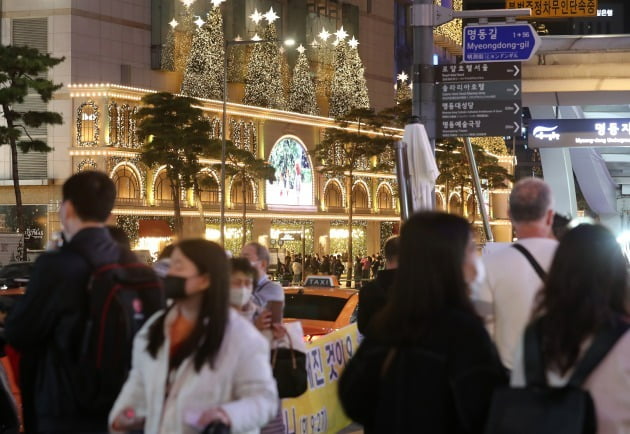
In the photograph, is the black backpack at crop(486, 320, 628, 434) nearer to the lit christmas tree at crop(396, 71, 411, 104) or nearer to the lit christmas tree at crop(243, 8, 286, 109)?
the lit christmas tree at crop(243, 8, 286, 109)

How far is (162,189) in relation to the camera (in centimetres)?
5512

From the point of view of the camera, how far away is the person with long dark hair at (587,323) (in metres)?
4.23

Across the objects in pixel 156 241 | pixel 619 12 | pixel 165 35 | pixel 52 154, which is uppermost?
pixel 619 12

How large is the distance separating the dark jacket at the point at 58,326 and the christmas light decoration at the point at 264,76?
5801 cm

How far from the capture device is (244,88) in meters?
63.6

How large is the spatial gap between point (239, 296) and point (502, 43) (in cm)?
1071

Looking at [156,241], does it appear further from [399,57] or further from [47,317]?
[47,317]

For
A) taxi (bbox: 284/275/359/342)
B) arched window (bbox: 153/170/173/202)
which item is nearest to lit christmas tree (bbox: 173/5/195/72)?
arched window (bbox: 153/170/173/202)

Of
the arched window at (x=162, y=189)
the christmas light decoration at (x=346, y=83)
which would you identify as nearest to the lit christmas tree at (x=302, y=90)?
the christmas light decoration at (x=346, y=83)

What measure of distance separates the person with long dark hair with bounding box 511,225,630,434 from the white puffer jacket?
957 mm

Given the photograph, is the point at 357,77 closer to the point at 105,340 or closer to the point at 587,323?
the point at 105,340

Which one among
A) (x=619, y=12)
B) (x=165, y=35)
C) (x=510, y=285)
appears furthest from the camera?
(x=619, y=12)

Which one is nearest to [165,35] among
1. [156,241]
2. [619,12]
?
[156,241]

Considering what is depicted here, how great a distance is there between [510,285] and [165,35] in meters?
53.5
